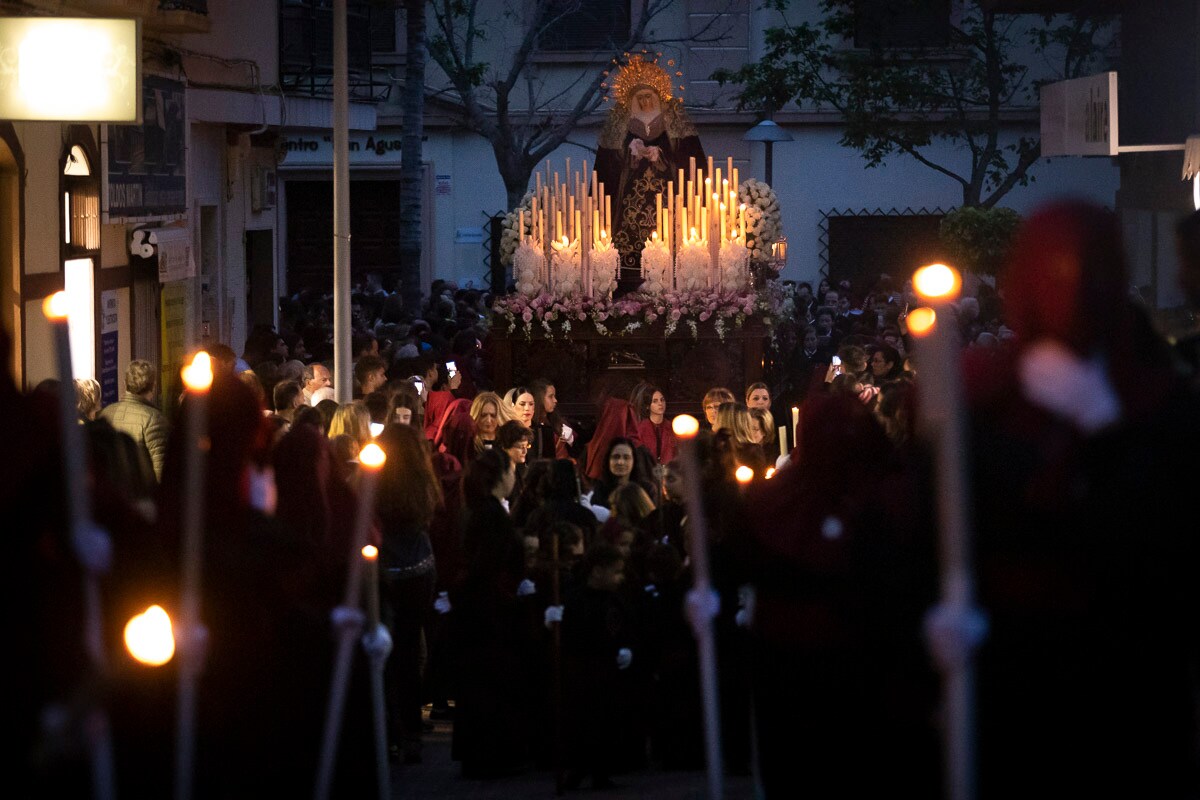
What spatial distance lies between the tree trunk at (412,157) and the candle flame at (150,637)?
1688 centimetres

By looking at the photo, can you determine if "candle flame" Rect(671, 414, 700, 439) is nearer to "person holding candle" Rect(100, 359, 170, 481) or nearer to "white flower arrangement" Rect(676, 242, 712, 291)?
"person holding candle" Rect(100, 359, 170, 481)

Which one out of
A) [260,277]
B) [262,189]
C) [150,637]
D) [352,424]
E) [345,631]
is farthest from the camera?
[260,277]

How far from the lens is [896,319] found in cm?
1958

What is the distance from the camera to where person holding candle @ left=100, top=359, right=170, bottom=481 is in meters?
9.88

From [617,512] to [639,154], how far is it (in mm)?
7395

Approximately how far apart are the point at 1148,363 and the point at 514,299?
11.1 m

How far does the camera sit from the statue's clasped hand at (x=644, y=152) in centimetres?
1568

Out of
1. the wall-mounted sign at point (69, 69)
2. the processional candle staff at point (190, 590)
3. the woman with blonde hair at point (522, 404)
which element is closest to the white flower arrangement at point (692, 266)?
the woman with blonde hair at point (522, 404)

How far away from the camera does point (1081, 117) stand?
49.8 ft

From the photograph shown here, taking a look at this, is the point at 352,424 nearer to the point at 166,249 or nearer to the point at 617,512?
the point at 617,512

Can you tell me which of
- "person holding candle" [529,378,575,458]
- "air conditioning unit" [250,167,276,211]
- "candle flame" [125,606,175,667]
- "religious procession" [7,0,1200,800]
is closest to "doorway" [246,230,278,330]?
"air conditioning unit" [250,167,276,211]

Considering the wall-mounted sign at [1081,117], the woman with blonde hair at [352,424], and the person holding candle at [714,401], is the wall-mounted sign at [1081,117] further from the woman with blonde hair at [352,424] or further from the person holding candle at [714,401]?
the woman with blonde hair at [352,424]

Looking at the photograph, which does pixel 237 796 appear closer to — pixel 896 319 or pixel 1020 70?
pixel 896 319

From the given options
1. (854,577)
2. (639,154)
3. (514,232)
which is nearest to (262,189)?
(639,154)
